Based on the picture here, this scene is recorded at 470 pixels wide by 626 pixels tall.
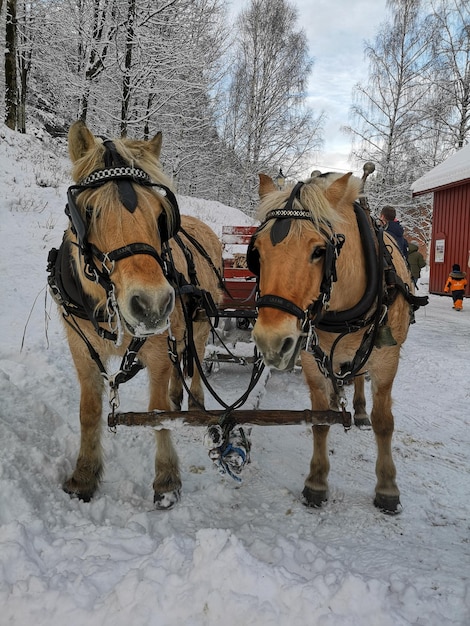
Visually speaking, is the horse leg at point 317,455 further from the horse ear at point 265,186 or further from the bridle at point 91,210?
the bridle at point 91,210

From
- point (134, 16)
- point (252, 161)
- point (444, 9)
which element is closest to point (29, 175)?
point (134, 16)

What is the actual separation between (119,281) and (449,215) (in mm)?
12513

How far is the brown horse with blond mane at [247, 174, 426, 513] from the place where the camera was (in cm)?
190

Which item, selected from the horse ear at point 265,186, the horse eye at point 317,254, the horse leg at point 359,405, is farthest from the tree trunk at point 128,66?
the horse eye at point 317,254

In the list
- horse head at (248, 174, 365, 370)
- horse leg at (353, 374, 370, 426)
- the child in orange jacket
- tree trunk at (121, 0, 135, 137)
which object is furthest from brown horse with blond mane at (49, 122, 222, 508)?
tree trunk at (121, 0, 135, 137)

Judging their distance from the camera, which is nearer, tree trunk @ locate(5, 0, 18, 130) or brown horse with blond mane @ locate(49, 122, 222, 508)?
brown horse with blond mane @ locate(49, 122, 222, 508)

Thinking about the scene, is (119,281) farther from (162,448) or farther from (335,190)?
(162,448)

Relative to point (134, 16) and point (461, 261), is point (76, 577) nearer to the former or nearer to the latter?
point (461, 261)

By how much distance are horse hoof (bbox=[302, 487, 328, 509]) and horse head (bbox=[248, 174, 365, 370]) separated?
1.23m

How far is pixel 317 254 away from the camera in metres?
1.99

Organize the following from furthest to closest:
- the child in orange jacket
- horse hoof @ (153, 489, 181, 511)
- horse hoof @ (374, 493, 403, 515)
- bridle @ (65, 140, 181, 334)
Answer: the child in orange jacket
horse hoof @ (374, 493, 403, 515)
horse hoof @ (153, 489, 181, 511)
bridle @ (65, 140, 181, 334)

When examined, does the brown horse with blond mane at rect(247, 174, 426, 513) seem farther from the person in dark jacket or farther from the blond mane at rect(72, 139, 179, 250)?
the person in dark jacket

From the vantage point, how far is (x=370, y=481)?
10.1ft

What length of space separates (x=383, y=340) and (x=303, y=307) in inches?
32.3
